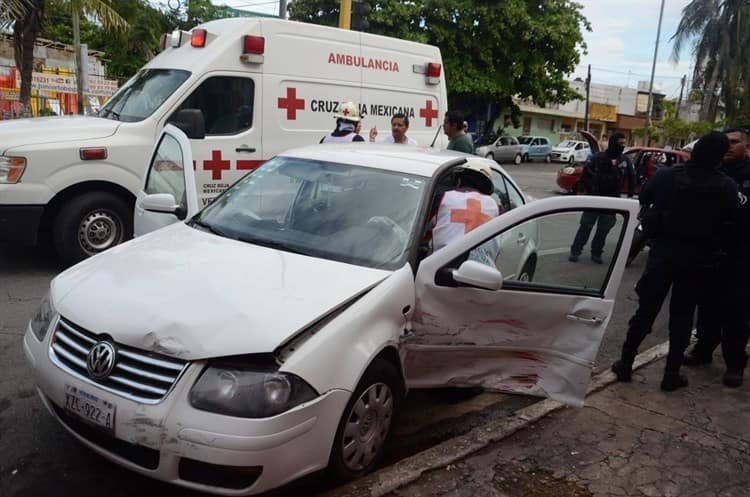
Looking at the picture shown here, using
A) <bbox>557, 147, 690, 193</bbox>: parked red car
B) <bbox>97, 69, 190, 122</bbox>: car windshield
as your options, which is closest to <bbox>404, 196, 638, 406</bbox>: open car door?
<bbox>97, 69, 190, 122</bbox>: car windshield

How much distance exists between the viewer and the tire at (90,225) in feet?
19.6

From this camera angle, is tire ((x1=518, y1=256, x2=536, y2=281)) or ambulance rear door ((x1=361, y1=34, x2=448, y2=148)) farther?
ambulance rear door ((x1=361, y1=34, x2=448, y2=148))

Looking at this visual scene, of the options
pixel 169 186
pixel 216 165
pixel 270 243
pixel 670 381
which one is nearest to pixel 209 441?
pixel 270 243

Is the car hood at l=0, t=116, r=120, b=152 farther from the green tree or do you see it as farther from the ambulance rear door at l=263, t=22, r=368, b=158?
the green tree

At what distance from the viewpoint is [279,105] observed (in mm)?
6949

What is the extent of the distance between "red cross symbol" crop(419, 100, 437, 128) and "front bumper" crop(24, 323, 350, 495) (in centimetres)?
666

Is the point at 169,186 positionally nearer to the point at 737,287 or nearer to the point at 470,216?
the point at 470,216

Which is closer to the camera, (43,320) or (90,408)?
(90,408)

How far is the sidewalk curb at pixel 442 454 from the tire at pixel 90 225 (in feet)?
14.3

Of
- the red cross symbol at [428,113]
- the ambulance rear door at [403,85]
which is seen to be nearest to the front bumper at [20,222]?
the ambulance rear door at [403,85]

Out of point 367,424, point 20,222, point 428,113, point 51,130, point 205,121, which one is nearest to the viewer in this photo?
point 367,424

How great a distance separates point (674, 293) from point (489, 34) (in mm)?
25504

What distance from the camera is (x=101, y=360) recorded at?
2527mm

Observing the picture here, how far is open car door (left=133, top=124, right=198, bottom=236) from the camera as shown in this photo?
4098 millimetres
